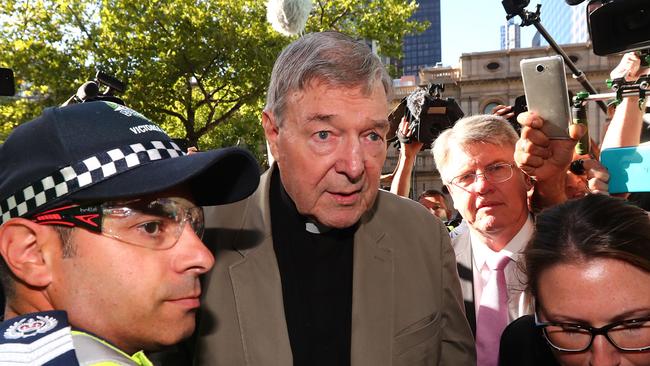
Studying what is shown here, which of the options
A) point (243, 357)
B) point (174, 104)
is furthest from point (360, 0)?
point (243, 357)

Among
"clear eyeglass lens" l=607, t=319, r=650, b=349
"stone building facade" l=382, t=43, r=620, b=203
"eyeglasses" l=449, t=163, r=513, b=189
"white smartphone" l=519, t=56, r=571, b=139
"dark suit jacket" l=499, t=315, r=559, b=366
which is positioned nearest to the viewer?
"clear eyeglass lens" l=607, t=319, r=650, b=349

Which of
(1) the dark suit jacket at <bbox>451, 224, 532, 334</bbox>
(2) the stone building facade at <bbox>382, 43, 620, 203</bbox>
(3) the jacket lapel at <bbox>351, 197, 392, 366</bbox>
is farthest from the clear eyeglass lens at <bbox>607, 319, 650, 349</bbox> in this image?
(2) the stone building facade at <bbox>382, 43, 620, 203</bbox>

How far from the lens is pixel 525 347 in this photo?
202 cm

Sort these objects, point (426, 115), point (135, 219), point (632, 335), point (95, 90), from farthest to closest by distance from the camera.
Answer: point (426, 115), point (95, 90), point (632, 335), point (135, 219)

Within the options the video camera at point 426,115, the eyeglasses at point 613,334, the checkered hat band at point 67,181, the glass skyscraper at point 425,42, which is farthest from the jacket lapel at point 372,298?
the glass skyscraper at point 425,42

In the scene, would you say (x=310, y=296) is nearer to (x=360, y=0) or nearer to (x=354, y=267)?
(x=354, y=267)

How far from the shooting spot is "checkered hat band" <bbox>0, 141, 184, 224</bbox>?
1141 mm

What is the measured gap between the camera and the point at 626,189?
1.99 m

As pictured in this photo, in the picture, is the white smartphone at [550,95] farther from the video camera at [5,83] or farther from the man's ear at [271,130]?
the video camera at [5,83]

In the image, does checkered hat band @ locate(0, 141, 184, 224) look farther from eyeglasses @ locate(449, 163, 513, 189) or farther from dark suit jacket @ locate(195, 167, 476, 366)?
eyeglasses @ locate(449, 163, 513, 189)

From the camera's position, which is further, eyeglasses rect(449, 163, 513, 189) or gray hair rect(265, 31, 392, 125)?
eyeglasses rect(449, 163, 513, 189)

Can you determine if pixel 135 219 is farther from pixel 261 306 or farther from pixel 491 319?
pixel 491 319

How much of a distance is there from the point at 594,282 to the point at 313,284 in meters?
0.96

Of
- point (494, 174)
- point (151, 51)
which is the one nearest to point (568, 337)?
point (494, 174)
